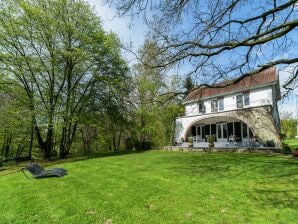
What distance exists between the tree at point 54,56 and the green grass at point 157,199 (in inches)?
464

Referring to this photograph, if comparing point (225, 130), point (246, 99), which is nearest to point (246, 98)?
point (246, 99)

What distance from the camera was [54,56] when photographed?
1945 cm

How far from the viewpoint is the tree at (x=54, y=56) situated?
18375 mm

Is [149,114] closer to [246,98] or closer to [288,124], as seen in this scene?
[246,98]

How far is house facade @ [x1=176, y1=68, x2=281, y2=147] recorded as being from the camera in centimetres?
1911

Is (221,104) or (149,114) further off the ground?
(221,104)

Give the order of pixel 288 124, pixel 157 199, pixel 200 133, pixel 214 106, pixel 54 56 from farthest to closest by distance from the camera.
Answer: pixel 288 124 → pixel 200 133 → pixel 214 106 → pixel 54 56 → pixel 157 199

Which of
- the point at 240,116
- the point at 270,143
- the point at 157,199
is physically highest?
the point at 240,116

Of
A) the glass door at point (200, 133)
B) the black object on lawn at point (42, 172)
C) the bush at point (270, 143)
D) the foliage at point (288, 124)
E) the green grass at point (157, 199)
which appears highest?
the foliage at point (288, 124)

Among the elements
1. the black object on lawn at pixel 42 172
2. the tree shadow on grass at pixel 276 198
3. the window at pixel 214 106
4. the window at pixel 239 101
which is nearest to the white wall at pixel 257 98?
the window at pixel 239 101

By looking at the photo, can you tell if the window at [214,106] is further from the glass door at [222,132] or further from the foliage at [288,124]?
the foliage at [288,124]

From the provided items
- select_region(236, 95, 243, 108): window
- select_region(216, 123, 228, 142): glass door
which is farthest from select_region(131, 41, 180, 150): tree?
select_region(236, 95, 243, 108): window

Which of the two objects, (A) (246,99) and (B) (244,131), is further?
(A) (246,99)

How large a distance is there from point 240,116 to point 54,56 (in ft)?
54.5
